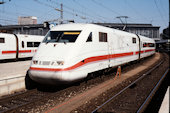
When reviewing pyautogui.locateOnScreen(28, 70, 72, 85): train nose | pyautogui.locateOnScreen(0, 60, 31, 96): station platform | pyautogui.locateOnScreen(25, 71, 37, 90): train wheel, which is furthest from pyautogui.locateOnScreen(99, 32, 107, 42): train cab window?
pyautogui.locateOnScreen(0, 60, 31, 96): station platform

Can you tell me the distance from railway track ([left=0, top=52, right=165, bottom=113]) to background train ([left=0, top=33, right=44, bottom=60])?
34.0 feet

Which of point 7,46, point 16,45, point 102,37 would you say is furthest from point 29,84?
point 16,45

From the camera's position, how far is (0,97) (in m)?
7.38

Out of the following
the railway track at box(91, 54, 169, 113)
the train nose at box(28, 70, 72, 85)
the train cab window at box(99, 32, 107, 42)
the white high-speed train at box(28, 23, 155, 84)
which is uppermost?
the train cab window at box(99, 32, 107, 42)

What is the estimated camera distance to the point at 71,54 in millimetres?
7398

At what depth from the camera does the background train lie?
16812mm

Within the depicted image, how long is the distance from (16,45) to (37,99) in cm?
1313

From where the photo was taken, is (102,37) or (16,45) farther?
(16,45)

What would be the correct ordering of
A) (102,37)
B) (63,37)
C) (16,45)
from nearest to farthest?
(63,37)
(102,37)
(16,45)

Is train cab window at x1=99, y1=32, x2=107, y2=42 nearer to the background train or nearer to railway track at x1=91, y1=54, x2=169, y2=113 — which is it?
railway track at x1=91, y1=54, x2=169, y2=113

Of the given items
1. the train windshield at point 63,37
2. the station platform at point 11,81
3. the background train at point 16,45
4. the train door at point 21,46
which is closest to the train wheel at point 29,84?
the station platform at point 11,81

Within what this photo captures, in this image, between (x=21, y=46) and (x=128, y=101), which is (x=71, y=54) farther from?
(x=21, y=46)

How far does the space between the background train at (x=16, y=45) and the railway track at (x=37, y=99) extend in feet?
34.0

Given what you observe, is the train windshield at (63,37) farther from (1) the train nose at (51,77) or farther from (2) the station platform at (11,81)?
(2) the station platform at (11,81)
